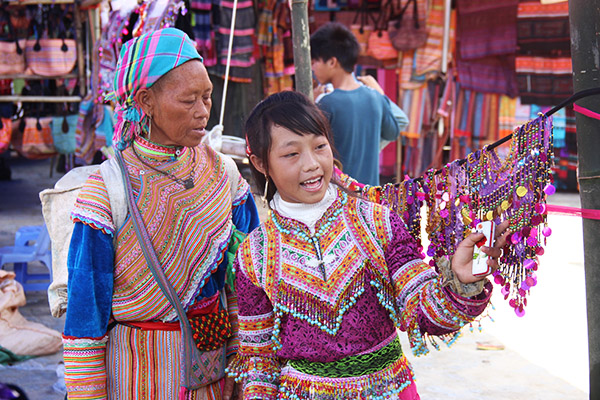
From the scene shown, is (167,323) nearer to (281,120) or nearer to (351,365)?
(351,365)

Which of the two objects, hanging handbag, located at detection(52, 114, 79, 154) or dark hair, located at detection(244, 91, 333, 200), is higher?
dark hair, located at detection(244, 91, 333, 200)

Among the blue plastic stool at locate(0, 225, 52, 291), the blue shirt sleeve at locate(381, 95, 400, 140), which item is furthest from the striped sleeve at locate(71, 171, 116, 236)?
the blue plastic stool at locate(0, 225, 52, 291)

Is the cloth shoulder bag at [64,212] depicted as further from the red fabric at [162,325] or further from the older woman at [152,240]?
the red fabric at [162,325]

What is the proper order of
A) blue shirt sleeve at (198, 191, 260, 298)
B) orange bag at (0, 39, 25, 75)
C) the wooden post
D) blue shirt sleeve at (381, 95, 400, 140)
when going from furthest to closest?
1. orange bag at (0, 39, 25, 75)
2. blue shirt sleeve at (381, 95, 400, 140)
3. the wooden post
4. blue shirt sleeve at (198, 191, 260, 298)

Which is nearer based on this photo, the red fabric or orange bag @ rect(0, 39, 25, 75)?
the red fabric

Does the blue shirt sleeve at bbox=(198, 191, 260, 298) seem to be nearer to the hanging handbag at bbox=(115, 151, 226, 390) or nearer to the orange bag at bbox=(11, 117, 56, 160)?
the hanging handbag at bbox=(115, 151, 226, 390)

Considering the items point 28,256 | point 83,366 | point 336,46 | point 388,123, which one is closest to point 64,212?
point 83,366

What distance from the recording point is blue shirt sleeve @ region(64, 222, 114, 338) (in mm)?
1993

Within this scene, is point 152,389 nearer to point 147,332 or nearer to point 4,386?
point 147,332

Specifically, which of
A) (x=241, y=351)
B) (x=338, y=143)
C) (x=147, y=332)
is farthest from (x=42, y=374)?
(x=241, y=351)

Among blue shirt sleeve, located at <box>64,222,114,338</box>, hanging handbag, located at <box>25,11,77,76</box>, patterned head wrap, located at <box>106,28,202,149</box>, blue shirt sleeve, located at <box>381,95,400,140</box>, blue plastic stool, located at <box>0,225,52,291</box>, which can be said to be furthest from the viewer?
hanging handbag, located at <box>25,11,77,76</box>

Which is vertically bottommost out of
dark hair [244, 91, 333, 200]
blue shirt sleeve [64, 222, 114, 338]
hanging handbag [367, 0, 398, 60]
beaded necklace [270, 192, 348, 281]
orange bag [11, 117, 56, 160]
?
orange bag [11, 117, 56, 160]

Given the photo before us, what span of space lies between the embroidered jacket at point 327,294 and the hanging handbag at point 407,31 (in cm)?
797

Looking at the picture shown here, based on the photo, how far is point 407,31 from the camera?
9.48 meters
